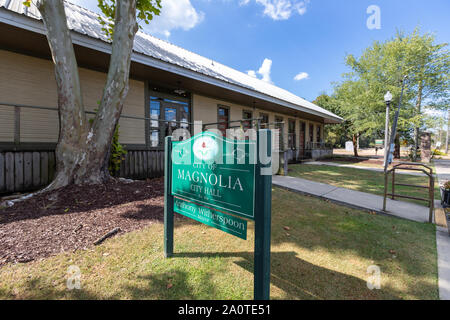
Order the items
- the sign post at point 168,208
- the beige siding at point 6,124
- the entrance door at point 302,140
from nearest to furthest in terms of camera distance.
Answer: the sign post at point 168,208 → the beige siding at point 6,124 → the entrance door at point 302,140

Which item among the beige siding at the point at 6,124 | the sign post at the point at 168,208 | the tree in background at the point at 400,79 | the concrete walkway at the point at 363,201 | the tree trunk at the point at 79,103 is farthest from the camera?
the tree in background at the point at 400,79

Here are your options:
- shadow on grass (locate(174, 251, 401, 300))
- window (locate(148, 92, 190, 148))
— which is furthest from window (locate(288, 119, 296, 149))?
shadow on grass (locate(174, 251, 401, 300))

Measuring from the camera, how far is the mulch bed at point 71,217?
2571mm

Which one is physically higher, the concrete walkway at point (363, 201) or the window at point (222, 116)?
the window at point (222, 116)

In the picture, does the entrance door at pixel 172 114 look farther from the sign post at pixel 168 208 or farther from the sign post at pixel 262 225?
the sign post at pixel 262 225

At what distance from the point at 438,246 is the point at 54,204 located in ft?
20.3

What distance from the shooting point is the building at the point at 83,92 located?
466cm

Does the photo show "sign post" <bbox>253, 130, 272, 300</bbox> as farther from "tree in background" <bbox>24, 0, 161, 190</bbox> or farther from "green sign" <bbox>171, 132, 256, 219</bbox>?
"tree in background" <bbox>24, 0, 161, 190</bbox>

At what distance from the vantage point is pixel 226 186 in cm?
185

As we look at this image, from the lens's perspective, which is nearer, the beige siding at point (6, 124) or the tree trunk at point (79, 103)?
the tree trunk at point (79, 103)

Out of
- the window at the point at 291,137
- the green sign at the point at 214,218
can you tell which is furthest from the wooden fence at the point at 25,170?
the window at the point at 291,137

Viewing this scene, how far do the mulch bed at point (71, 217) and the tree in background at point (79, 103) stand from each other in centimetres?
47

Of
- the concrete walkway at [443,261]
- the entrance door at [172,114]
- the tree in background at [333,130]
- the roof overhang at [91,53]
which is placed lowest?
the concrete walkway at [443,261]
